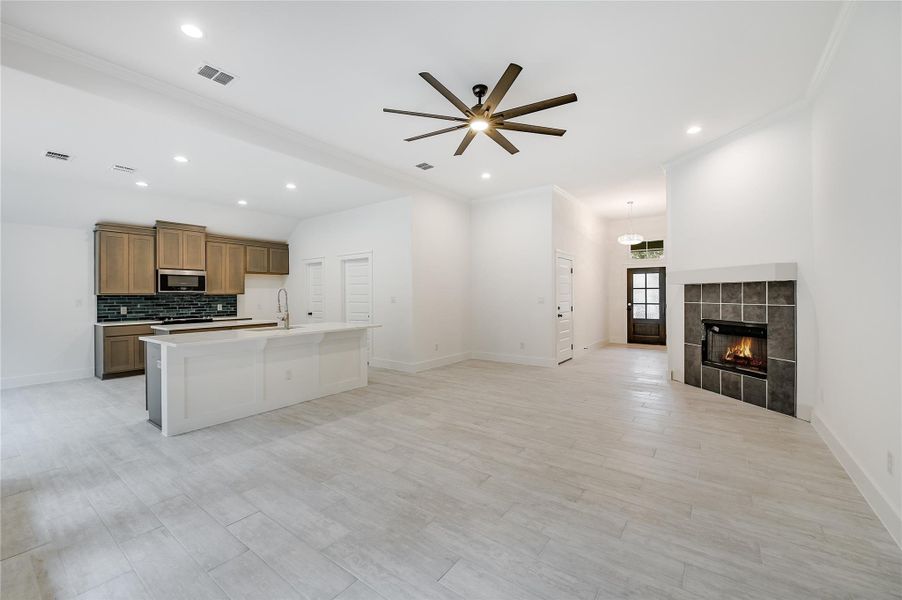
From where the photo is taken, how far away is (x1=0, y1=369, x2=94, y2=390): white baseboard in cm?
537

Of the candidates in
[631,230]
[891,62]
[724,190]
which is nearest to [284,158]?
[891,62]

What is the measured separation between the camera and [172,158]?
4434mm

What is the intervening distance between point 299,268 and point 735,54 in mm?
7900

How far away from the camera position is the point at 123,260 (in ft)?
20.3

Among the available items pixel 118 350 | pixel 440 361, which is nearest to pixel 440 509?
pixel 440 361

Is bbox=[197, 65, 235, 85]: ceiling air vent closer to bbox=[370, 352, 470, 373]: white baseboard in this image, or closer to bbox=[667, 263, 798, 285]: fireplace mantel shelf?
bbox=[370, 352, 470, 373]: white baseboard

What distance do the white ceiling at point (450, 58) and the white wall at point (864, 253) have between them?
0.51 m

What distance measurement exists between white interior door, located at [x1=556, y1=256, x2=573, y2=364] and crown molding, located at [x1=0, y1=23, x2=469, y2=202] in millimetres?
3993

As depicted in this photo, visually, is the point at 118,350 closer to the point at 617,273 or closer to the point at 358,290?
the point at 358,290

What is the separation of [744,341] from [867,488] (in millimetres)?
2478

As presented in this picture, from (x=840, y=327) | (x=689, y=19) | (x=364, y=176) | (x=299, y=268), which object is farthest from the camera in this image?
(x=299, y=268)

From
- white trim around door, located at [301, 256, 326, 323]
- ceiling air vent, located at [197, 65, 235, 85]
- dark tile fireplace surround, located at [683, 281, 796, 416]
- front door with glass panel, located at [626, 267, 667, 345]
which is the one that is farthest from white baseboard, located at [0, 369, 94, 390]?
front door with glass panel, located at [626, 267, 667, 345]

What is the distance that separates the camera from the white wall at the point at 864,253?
2.10m

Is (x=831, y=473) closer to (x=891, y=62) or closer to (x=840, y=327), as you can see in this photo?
(x=840, y=327)
